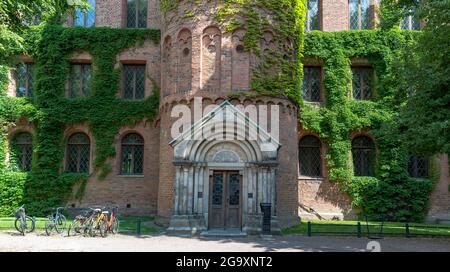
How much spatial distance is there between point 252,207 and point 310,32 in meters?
12.1

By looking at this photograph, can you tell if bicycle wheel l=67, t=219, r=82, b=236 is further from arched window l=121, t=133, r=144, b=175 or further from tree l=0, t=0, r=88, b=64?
arched window l=121, t=133, r=144, b=175

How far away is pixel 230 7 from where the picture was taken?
17.4 metres

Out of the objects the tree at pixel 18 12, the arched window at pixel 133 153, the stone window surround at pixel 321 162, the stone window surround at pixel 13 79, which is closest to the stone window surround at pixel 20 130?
the stone window surround at pixel 13 79

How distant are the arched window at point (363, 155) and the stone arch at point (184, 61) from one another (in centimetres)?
1080

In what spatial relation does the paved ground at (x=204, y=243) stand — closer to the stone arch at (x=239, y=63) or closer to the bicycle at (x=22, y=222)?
the bicycle at (x=22, y=222)

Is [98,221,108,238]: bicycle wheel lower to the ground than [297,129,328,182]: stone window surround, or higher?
lower

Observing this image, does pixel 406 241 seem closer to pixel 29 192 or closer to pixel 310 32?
pixel 310 32

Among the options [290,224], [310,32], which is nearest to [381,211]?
[290,224]

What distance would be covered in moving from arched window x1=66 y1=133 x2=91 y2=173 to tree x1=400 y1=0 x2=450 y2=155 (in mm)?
16253

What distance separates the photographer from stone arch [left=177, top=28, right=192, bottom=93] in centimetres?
1755

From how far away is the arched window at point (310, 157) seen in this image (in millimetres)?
22391

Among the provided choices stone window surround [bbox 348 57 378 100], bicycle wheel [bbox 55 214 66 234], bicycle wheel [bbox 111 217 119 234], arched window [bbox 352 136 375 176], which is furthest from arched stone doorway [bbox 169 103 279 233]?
stone window surround [bbox 348 57 378 100]

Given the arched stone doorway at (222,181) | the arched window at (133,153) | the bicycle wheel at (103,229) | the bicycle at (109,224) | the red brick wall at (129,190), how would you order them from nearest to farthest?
1. the bicycle wheel at (103,229)
2. the bicycle at (109,224)
3. the arched stone doorway at (222,181)
4. the red brick wall at (129,190)
5. the arched window at (133,153)

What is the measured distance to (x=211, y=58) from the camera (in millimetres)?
17484
